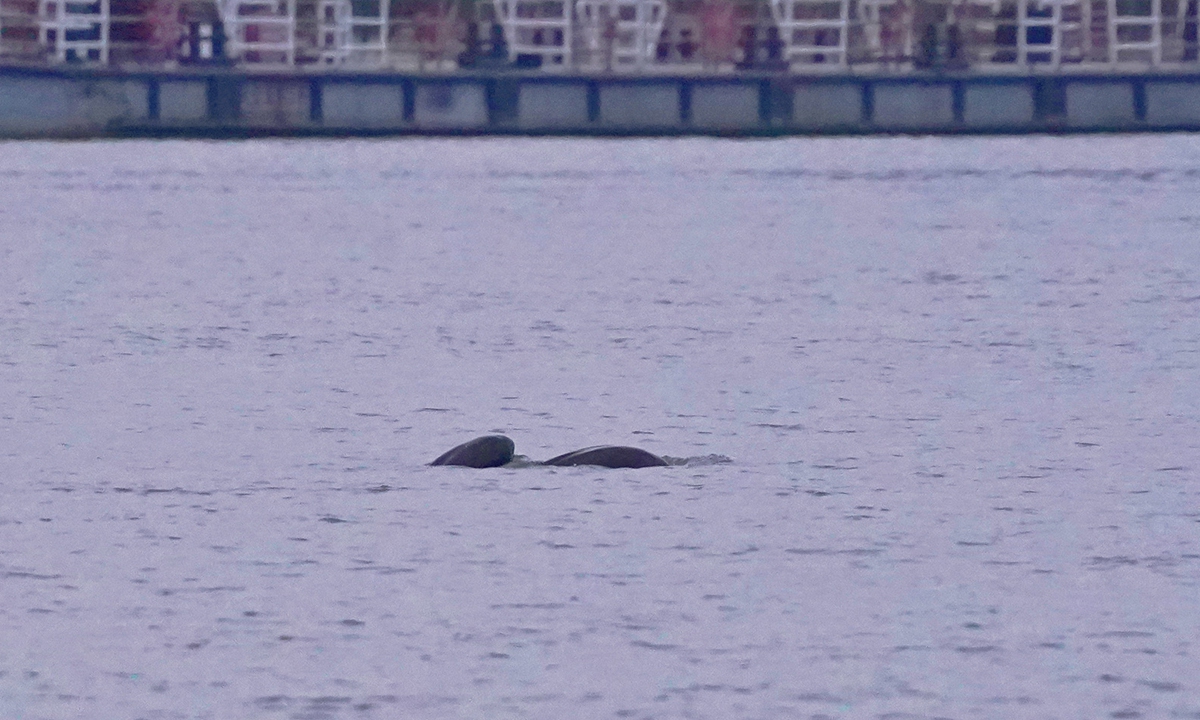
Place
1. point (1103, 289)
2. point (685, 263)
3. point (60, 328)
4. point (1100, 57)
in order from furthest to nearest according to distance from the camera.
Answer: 1. point (1100, 57)
2. point (685, 263)
3. point (1103, 289)
4. point (60, 328)

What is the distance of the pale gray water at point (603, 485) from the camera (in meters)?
12.3

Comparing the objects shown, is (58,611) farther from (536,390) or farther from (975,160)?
(975,160)

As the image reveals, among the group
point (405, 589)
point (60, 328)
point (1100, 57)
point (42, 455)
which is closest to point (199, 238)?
point (60, 328)

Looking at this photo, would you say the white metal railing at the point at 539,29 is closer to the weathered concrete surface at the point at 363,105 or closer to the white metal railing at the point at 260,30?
the weathered concrete surface at the point at 363,105

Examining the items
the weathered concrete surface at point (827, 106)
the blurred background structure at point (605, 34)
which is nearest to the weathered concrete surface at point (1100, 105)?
the blurred background structure at point (605, 34)

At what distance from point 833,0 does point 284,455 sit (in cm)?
7420

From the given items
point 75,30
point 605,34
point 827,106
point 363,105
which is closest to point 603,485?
point 363,105

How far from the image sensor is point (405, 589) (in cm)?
1427

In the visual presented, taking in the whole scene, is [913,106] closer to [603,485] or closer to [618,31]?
[618,31]

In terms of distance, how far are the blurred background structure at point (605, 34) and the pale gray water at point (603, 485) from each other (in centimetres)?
3957

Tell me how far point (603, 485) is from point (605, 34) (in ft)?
227

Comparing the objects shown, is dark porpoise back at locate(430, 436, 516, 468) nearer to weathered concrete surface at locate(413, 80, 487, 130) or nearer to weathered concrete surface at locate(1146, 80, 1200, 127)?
weathered concrete surface at locate(413, 80, 487, 130)

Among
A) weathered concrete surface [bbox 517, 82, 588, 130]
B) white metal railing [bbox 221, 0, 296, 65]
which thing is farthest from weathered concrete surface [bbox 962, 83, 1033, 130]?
white metal railing [bbox 221, 0, 296, 65]

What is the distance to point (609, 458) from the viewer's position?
61.7 ft
